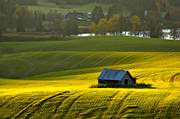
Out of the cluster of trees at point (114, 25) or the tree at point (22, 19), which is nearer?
the cluster of trees at point (114, 25)

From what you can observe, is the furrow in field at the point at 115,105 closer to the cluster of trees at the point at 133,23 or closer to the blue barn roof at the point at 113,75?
the blue barn roof at the point at 113,75

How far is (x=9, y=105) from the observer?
22.4 m

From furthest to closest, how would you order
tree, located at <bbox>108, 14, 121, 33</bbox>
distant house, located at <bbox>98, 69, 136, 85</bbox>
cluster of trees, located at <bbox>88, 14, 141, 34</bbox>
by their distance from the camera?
cluster of trees, located at <bbox>88, 14, 141, 34</bbox>, tree, located at <bbox>108, 14, 121, 33</bbox>, distant house, located at <bbox>98, 69, 136, 85</bbox>

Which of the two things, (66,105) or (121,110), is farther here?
(66,105)

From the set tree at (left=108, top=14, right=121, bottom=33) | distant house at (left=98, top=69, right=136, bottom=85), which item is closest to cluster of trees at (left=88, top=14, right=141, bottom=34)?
tree at (left=108, top=14, right=121, bottom=33)

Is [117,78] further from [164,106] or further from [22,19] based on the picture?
[22,19]

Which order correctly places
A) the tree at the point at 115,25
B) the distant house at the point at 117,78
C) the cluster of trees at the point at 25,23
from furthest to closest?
1. the cluster of trees at the point at 25,23
2. the tree at the point at 115,25
3. the distant house at the point at 117,78

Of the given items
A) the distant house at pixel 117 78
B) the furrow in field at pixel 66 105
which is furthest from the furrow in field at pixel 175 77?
the furrow in field at pixel 66 105

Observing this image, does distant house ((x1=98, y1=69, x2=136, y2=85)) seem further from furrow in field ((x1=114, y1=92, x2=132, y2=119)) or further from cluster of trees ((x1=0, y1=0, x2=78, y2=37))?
cluster of trees ((x1=0, y1=0, x2=78, y2=37))

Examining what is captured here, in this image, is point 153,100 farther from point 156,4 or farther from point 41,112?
point 156,4

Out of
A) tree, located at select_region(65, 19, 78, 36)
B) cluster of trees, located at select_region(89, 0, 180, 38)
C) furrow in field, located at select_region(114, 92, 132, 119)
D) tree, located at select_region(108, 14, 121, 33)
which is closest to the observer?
furrow in field, located at select_region(114, 92, 132, 119)

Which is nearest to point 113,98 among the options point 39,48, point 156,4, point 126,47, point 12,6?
point 126,47

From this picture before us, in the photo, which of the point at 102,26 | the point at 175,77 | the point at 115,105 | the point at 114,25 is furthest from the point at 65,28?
the point at 115,105

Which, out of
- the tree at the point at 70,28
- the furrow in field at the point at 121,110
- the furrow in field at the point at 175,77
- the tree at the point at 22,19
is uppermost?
the tree at the point at 22,19
